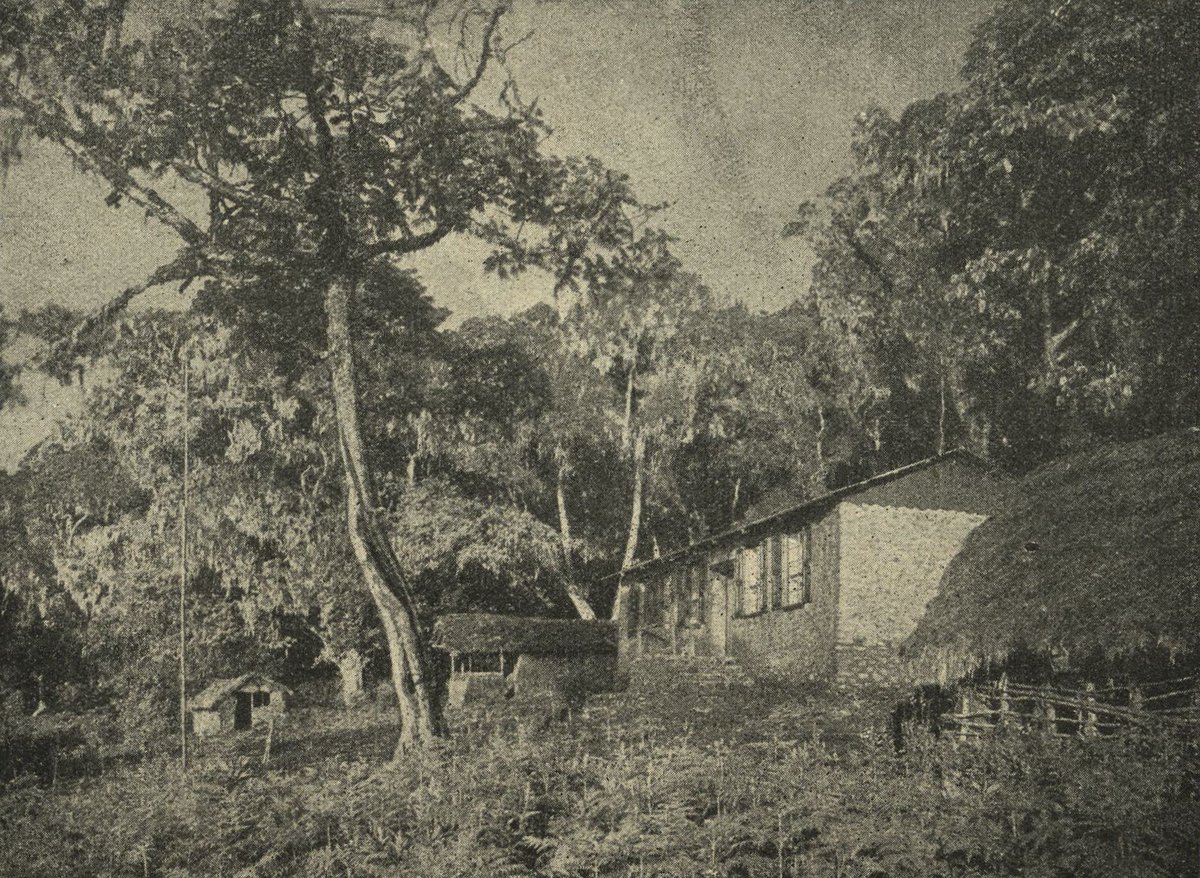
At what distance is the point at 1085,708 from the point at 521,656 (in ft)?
46.2

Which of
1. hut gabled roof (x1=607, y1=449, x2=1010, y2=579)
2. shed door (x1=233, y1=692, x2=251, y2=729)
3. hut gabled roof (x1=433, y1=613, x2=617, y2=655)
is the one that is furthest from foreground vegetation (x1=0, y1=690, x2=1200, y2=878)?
hut gabled roof (x1=433, y1=613, x2=617, y2=655)

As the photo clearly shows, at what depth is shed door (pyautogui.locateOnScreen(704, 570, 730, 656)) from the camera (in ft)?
65.0

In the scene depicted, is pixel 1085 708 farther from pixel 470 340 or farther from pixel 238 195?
pixel 470 340

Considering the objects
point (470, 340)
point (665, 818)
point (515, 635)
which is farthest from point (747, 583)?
point (665, 818)

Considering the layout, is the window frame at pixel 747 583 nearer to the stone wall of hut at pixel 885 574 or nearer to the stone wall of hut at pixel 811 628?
the stone wall of hut at pixel 811 628

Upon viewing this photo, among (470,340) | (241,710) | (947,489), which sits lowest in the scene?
(241,710)

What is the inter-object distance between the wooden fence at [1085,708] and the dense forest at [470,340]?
5.37m

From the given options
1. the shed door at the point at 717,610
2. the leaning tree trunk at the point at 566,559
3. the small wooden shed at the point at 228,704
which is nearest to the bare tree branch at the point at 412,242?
the small wooden shed at the point at 228,704

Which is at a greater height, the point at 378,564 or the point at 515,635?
the point at 378,564

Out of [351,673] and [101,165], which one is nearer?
[101,165]

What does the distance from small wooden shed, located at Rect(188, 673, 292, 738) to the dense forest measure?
28.7 inches

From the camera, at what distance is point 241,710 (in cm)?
1786

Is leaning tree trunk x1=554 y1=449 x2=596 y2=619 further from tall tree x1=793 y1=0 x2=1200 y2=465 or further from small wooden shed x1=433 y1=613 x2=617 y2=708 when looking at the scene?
tall tree x1=793 y1=0 x2=1200 y2=465

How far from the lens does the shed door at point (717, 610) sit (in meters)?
19.8
